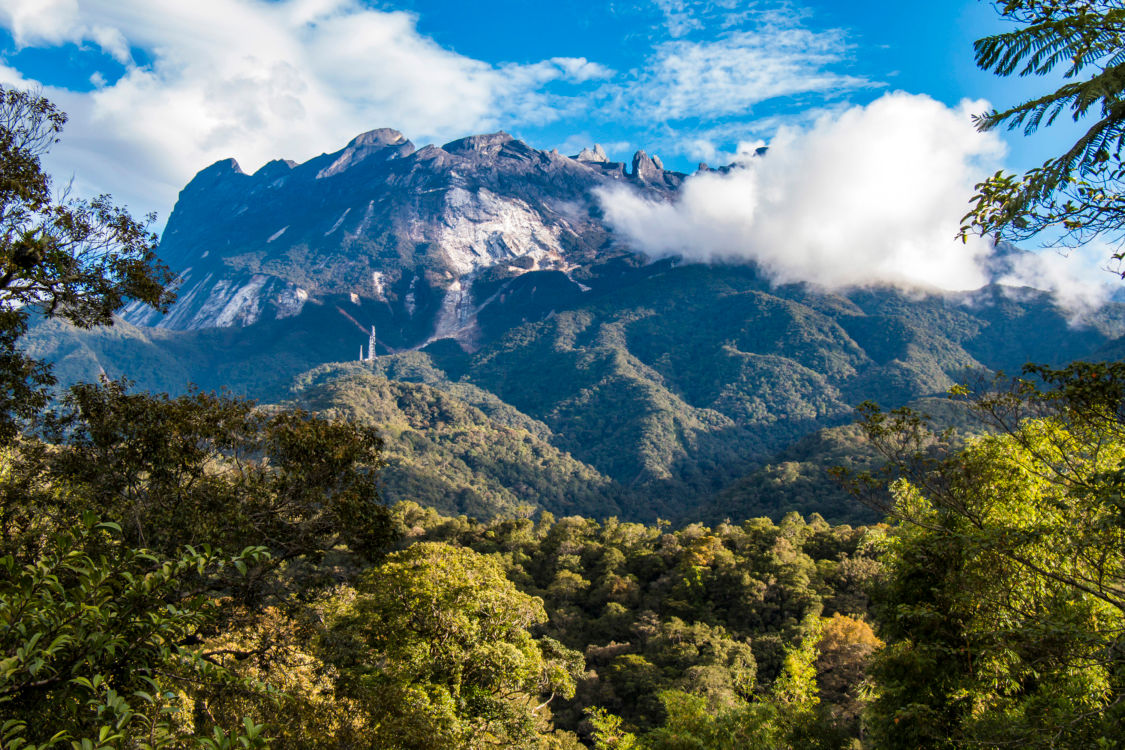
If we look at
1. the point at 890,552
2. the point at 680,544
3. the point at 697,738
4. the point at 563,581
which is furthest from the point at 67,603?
the point at 680,544

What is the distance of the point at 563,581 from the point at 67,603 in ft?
134

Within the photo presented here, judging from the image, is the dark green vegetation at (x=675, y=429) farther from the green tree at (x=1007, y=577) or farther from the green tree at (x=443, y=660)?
the green tree at (x=443, y=660)

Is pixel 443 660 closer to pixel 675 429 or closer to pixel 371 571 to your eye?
pixel 371 571

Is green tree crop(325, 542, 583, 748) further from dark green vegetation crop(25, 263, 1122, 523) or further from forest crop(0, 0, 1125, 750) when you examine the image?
dark green vegetation crop(25, 263, 1122, 523)

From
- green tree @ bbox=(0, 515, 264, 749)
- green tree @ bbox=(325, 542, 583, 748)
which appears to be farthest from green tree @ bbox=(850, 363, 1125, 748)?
green tree @ bbox=(325, 542, 583, 748)

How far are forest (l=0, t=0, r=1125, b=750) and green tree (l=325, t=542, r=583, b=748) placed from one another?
0.19 ft

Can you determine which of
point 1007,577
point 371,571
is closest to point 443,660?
point 371,571

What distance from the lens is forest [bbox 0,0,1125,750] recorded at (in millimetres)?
4559

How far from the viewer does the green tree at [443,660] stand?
13.2 metres

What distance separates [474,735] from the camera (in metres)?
13.4

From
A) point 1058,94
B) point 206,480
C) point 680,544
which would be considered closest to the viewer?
point 1058,94

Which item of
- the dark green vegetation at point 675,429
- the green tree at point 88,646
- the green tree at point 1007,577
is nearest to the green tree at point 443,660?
the green tree at point 1007,577

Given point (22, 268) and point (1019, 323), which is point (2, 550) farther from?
point (1019, 323)

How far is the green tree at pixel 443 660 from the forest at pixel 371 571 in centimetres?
6
